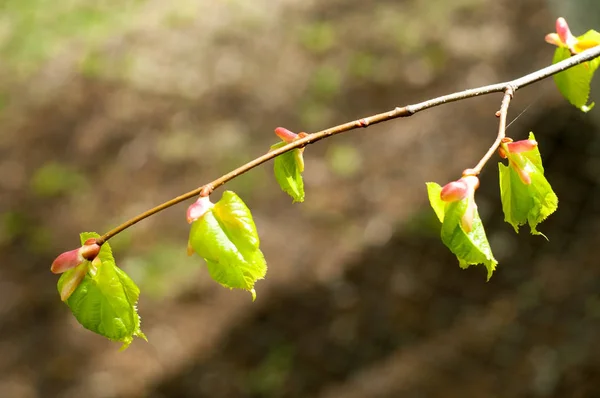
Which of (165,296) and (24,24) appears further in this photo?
(24,24)

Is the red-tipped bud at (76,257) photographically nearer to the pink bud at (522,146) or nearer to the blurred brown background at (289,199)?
the pink bud at (522,146)

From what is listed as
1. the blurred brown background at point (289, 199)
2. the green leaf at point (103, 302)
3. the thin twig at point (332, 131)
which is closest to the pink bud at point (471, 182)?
the thin twig at point (332, 131)

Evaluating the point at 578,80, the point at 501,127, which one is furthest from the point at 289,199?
the point at 501,127

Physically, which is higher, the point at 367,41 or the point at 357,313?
the point at 367,41

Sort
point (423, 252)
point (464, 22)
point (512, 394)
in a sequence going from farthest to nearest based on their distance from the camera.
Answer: point (464, 22) → point (423, 252) → point (512, 394)

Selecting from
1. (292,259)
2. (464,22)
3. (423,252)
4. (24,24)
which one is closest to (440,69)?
(464,22)

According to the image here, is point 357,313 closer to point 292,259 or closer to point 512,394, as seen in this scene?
point 292,259

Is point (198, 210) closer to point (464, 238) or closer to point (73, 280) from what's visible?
point (73, 280)
